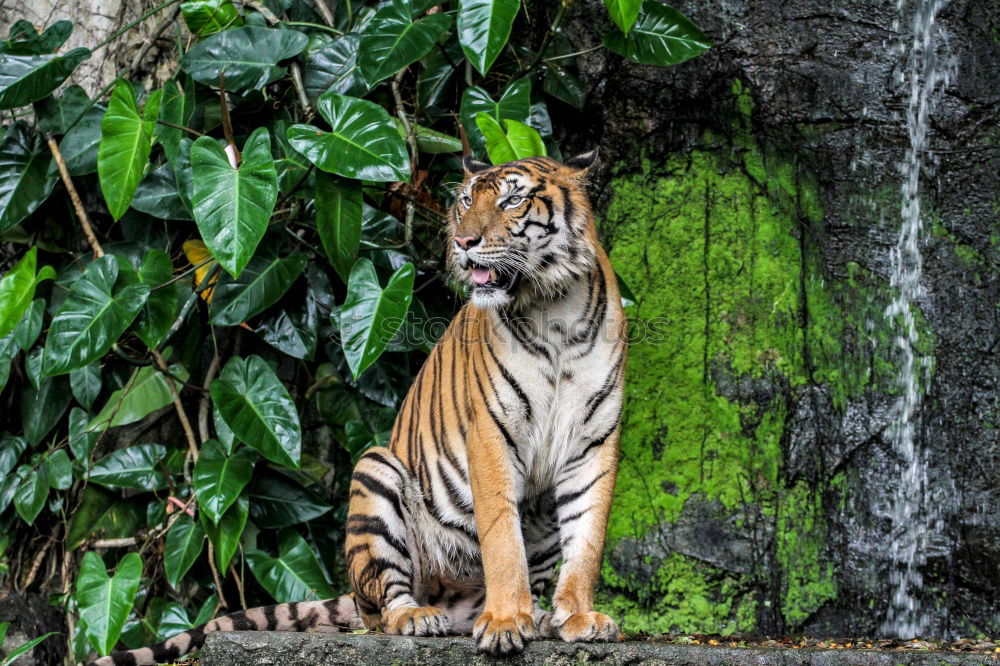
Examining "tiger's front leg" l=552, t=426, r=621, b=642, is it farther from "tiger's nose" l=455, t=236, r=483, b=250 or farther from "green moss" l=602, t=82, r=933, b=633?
"green moss" l=602, t=82, r=933, b=633

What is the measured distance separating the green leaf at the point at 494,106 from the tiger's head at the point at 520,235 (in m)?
1.44

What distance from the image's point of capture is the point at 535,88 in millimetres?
5461

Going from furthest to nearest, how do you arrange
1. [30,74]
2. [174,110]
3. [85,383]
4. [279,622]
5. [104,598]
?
[85,383] < [30,74] < [174,110] < [104,598] < [279,622]

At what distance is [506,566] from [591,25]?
3.54m

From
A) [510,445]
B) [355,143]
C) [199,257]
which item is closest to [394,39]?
[355,143]

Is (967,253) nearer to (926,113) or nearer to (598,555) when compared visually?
(926,113)

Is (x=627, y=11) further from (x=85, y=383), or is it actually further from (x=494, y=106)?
(x=85, y=383)

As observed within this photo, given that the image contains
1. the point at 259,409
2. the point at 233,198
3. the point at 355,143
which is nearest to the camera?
the point at 233,198

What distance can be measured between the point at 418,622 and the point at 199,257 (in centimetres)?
293

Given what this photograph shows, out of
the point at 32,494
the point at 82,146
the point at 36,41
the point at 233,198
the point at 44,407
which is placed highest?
the point at 36,41

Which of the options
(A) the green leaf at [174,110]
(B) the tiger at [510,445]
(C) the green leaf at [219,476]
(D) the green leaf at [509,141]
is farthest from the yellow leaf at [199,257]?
(B) the tiger at [510,445]

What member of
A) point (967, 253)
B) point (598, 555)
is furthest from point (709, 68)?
point (598, 555)

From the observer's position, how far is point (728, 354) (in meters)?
5.13

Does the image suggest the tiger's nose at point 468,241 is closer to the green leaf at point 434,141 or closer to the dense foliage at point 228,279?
the dense foliage at point 228,279
